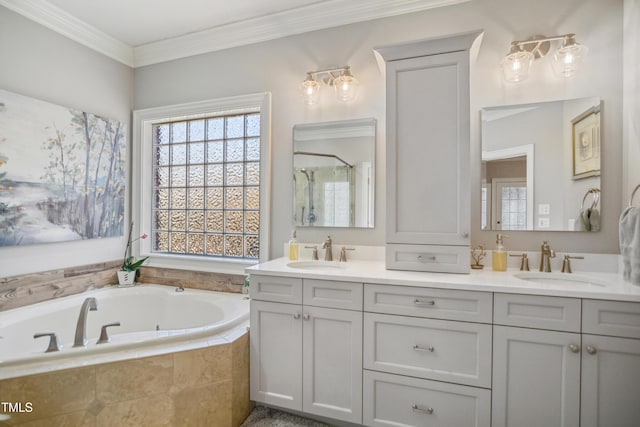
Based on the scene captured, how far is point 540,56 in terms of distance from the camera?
1.91 m

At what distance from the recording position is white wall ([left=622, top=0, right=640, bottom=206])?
166 centimetres

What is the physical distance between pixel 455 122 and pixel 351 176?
0.78 m

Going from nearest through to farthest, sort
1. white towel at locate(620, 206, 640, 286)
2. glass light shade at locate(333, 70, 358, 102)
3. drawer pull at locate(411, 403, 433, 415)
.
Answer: white towel at locate(620, 206, 640, 286) < drawer pull at locate(411, 403, 433, 415) < glass light shade at locate(333, 70, 358, 102)

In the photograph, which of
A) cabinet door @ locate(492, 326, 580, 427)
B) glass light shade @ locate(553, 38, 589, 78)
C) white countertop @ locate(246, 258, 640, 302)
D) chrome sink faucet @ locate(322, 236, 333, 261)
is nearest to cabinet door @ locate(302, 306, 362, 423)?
white countertop @ locate(246, 258, 640, 302)

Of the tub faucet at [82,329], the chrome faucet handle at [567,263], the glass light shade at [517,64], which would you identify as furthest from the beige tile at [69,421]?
the glass light shade at [517,64]

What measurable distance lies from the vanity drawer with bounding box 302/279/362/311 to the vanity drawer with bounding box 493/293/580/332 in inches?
26.2

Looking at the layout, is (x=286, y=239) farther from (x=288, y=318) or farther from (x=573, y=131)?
(x=573, y=131)

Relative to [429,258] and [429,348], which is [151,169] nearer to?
[429,258]

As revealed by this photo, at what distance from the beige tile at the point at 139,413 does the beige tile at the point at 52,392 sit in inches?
4.2

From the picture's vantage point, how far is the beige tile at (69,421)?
137cm

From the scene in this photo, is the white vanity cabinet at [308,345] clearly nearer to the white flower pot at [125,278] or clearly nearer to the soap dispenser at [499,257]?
the soap dispenser at [499,257]

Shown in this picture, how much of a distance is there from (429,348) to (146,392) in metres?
1.42

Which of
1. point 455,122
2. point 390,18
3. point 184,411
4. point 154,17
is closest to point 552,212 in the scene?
point 455,122

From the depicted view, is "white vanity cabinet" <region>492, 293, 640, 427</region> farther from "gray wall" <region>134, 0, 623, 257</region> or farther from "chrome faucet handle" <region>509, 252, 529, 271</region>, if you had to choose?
"gray wall" <region>134, 0, 623, 257</region>
